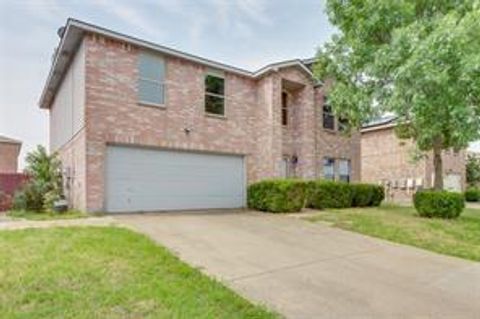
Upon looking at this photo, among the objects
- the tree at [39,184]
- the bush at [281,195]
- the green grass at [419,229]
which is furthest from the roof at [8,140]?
the green grass at [419,229]

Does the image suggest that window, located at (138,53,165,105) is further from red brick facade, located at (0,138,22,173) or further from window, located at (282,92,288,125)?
red brick facade, located at (0,138,22,173)

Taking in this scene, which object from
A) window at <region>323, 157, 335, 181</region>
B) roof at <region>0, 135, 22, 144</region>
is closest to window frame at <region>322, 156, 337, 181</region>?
window at <region>323, 157, 335, 181</region>

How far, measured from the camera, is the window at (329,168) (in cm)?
2023

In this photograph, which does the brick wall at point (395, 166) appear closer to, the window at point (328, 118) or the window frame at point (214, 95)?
the window at point (328, 118)

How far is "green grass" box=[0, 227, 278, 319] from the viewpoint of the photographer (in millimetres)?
4812

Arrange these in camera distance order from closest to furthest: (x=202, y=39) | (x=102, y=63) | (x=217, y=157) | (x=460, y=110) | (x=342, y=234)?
1. (x=460, y=110)
2. (x=342, y=234)
3. (x=102, y=63)
4. (x=217, y=157)
5. (x=202, y=39)

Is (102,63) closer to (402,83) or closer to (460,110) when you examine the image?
(402,83)

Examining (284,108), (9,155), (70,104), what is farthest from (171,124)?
(9,155)

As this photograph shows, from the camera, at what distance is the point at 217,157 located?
16.5m

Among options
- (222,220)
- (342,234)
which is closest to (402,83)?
(342,234)

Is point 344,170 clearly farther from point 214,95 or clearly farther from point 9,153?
point 9,153

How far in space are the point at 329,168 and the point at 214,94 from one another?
293 inches

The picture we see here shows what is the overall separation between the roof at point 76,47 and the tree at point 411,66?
227 centimetres

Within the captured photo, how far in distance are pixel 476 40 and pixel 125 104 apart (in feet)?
34.1
